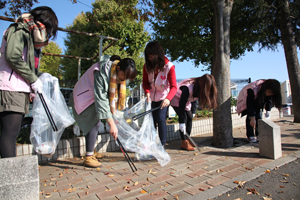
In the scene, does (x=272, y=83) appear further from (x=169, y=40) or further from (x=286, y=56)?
(x=169, y=40)

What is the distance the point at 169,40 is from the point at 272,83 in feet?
26.0

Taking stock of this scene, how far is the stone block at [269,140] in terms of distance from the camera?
2.82 metres

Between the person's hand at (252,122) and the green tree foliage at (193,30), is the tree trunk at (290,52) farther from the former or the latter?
the person's hand at (252,122)

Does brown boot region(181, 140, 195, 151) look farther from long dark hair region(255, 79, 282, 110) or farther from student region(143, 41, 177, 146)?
long dark hair region(255, 79, 282, 110)

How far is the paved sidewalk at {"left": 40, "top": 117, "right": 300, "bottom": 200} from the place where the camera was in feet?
6.29

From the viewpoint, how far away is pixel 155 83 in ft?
9.99

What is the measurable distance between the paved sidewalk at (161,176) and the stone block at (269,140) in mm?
112

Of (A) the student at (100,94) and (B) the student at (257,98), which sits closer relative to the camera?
(A) the student at (100,94)

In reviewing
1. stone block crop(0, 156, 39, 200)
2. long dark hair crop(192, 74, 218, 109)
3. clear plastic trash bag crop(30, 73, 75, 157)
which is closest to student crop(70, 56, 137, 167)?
clear plastic trash bag crop(30, 73, 75, 157)

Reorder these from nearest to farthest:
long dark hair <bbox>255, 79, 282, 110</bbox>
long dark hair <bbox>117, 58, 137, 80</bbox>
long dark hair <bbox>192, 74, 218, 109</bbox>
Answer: long dark hair <bbox>117, 58, 137, 80</bbox> < long dark hair <bbox>192, 74, 218, 109</bbox> < long dark hair <bbox>255, 79, 282, 110</bbox>

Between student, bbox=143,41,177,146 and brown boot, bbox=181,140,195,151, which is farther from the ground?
student, bbox=143,41,177,146

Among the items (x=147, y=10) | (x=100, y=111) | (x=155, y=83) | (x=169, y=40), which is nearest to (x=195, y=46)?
(x=169, y=40)

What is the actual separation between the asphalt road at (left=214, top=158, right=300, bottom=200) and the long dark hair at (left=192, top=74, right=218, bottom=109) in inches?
53.8

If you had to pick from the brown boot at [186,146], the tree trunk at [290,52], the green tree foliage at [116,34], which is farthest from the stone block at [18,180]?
the green tree foliage at [116,34]
